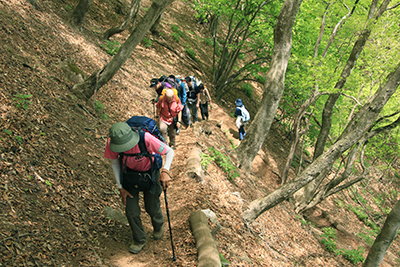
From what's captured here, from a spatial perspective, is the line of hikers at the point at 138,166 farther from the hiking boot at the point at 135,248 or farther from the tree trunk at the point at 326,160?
the tree trunk at the point at 326,160

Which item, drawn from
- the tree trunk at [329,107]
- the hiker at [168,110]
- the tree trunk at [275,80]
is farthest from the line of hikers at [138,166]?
the tree trunk at [329,107]

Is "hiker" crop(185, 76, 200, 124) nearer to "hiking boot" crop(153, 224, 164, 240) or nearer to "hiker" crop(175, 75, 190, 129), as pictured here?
"hiker" crop(175, 75, 190, 129)

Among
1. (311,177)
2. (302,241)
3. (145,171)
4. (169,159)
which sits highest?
(311,177)

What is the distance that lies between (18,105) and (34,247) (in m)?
2.83

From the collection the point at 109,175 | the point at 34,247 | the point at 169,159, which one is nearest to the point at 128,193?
the point at 169,159

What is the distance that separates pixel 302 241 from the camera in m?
9.35

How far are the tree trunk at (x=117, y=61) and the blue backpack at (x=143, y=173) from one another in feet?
11.5

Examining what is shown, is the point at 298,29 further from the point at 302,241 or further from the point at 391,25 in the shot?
the point at 302,241

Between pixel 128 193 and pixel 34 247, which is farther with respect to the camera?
pixel 128 193

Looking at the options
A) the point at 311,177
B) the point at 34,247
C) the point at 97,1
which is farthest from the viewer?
the point at 97,1

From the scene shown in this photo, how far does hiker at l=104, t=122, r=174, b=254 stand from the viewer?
144 inches

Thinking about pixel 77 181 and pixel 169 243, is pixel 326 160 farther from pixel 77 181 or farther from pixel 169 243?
pixel 77 181

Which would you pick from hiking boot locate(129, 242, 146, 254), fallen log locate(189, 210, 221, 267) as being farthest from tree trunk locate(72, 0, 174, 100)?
hiking boot locate(129, 242, 146, 254)

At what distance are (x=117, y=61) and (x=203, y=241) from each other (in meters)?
4.87
